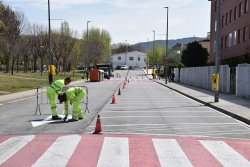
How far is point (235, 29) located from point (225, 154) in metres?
42.4

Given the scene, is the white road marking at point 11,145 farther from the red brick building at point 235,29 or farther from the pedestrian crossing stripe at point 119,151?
the red brick building at point 235,29

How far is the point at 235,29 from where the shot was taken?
49.4 metres

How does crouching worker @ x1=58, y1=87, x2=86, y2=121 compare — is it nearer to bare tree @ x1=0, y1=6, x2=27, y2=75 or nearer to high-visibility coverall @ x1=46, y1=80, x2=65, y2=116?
high-visibility coverall @ x1=46, y1=80, x2=65, y2=116

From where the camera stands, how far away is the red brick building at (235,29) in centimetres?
4450

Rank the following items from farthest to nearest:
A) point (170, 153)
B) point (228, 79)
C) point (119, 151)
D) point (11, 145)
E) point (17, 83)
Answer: point (17, 83)
point (228, 79)
point (11, 145)
point (119, 151)
point (170, 153)

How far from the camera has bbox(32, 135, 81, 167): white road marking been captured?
812 centimetres

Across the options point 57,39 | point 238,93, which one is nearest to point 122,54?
point 57,39

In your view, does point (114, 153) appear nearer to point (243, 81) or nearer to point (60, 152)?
point (60, 152)

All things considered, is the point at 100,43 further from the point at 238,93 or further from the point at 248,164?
the point at 248,164

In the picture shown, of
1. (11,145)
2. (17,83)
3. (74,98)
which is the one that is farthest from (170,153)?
(17,83)

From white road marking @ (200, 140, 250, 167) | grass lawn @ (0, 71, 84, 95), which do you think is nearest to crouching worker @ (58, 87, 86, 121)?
white road marking @ (200, 140, 250, 167)

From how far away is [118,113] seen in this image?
17.7 meters

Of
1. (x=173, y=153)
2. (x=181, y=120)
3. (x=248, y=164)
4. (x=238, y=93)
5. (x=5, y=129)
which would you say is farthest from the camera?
(x=238, y=93)

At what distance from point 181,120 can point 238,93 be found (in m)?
14.0
